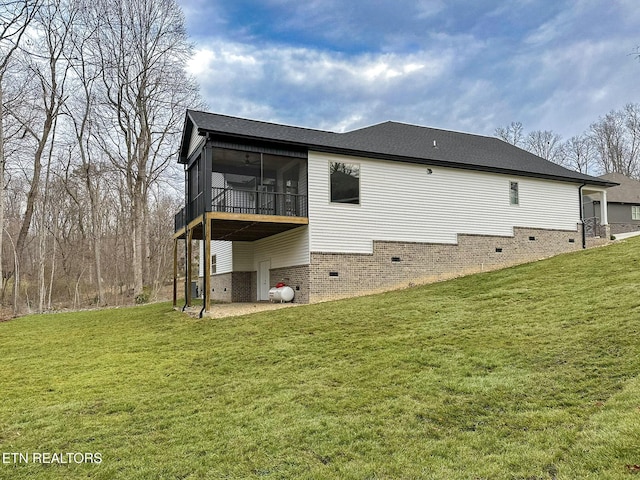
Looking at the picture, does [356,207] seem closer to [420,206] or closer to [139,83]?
[420,206]

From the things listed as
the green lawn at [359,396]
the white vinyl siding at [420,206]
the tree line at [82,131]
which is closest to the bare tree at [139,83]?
the tree line at [82,131]

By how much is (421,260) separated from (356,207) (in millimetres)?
3005

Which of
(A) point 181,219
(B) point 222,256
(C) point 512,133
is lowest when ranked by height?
(B) point 222,256

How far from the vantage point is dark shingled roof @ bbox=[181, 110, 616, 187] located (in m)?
13.6

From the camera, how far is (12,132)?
69.8 feet

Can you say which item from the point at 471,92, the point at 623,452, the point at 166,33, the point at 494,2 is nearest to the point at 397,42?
the point at 494,2

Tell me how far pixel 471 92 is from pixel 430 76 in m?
5.06

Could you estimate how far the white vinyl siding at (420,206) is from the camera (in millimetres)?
14109

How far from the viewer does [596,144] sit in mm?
→ 39750

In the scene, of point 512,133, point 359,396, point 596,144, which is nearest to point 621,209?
point 596,144

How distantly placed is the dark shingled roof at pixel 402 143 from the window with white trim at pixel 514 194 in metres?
0.48

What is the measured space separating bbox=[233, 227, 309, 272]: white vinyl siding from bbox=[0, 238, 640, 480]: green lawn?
450 centimetres

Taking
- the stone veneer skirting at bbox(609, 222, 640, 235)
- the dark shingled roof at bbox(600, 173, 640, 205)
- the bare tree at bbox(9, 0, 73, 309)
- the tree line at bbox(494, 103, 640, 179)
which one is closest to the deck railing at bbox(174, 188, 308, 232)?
the bare tree at bbox(9, 0, 73, 309)

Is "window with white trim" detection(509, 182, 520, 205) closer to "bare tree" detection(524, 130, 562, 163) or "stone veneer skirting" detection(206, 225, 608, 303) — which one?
"stone veneer skirting" detection(206, 225, 608, 303)
